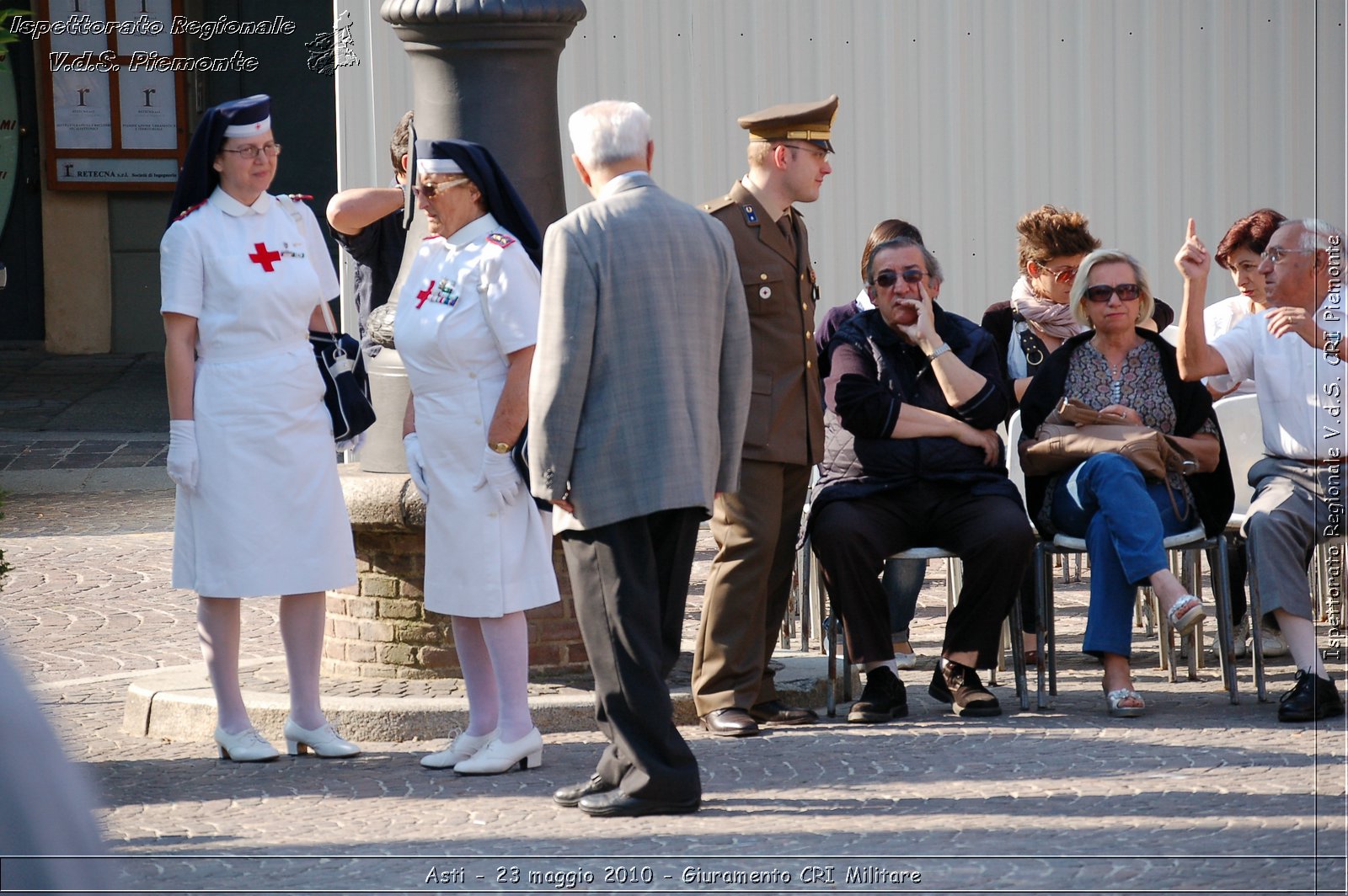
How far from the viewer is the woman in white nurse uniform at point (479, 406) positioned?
5.02m

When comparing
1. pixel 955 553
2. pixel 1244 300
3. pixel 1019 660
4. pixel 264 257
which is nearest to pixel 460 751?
pixel 264 257

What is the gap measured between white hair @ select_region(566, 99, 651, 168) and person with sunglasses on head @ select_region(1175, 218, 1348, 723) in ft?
6.87

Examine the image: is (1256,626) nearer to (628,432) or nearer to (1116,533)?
(1116,533)

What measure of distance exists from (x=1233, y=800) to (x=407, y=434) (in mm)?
2467

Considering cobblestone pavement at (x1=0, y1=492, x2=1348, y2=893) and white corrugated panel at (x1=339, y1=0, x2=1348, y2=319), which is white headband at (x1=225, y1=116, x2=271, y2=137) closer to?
cobblestone pavement at (x1=0, y1=492, x2=1348, y2=893)

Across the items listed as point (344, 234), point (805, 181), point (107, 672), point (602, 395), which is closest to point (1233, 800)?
point (602, 395)

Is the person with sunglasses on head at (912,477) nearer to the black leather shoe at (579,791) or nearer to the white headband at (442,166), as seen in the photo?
the black leather shoe at (579,791)

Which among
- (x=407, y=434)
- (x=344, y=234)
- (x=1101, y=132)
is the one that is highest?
(x=1101, y=132)

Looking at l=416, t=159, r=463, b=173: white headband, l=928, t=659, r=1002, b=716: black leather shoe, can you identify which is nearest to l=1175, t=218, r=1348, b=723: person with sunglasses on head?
l=928, t=659, r=1002, b=716: black leather shoe

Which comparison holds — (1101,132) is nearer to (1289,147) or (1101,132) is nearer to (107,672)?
(1289,147)

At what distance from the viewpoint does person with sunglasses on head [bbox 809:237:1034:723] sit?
5.89m

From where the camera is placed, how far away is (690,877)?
13.6 ft

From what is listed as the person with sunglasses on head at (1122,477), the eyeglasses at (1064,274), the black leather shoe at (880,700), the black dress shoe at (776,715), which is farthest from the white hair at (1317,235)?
the black dress shoe at (776,715)

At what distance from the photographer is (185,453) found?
5.29 m
